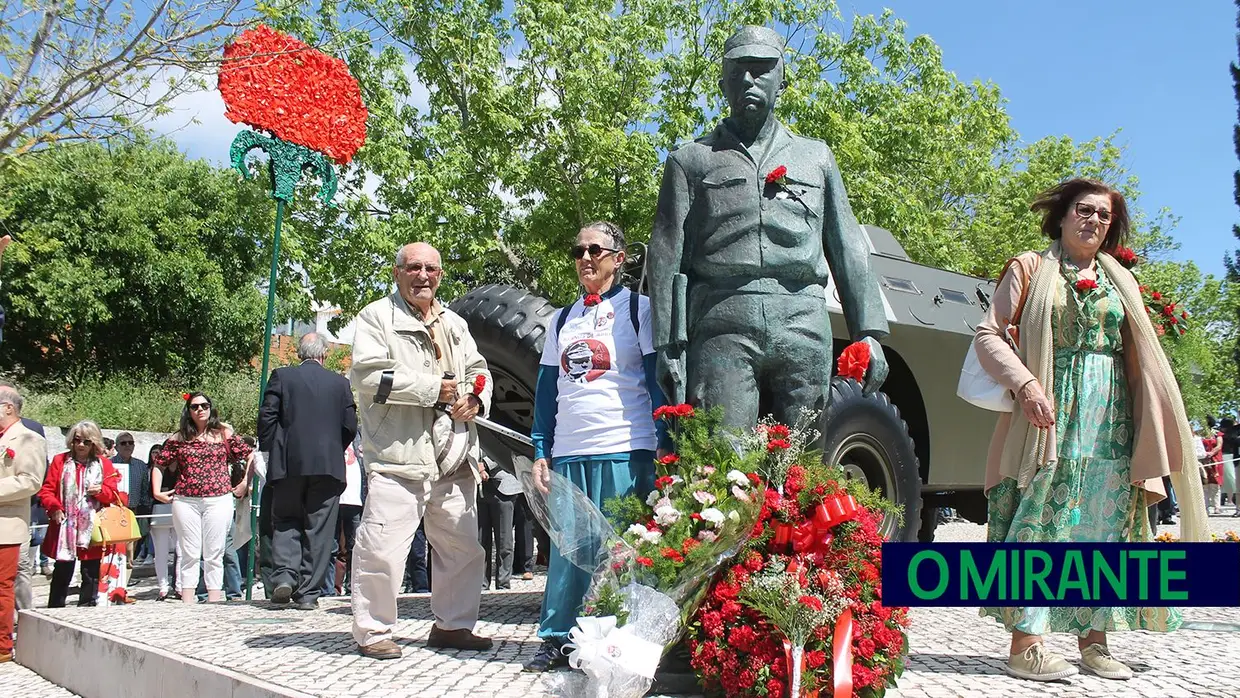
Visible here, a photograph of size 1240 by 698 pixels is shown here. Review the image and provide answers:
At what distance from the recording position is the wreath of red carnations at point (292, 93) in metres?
6.39

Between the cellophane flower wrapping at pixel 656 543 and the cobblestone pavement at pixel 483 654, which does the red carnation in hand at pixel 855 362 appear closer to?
the cellophane flower wrapping at pixel 656 543

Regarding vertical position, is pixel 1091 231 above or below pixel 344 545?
above

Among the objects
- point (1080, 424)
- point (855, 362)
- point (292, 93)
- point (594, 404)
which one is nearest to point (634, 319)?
point (594, 404)

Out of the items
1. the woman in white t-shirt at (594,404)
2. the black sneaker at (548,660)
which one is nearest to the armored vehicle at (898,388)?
the woman in white t-shirt at (594,404)

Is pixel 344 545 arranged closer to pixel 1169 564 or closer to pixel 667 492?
pixel 667 492

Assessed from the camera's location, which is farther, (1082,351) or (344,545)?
(344,545)

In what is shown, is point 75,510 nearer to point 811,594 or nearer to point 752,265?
point 752,265

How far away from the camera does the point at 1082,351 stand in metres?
4.31

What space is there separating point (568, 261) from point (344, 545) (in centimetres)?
1001

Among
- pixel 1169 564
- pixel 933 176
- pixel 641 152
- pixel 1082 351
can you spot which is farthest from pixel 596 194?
pixel 1169 564

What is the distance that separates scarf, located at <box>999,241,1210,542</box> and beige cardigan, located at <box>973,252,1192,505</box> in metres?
0.01

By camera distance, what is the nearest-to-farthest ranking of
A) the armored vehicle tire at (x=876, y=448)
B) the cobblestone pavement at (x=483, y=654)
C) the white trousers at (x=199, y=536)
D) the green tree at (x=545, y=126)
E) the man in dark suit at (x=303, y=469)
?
the cobblestone pavement at (x=483, y=654)
the armored vehicle tire at (x=876, y=448)
the man in dark suit at (x=303, y=469)
the white trousers at (x=199, y=536)
the green tree at (x=545, y=126)

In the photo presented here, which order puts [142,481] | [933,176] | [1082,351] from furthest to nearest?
1. [933,176]
2. [142,481]
3. [1082,351]

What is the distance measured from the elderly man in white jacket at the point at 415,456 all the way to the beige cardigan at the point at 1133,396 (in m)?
2.29
